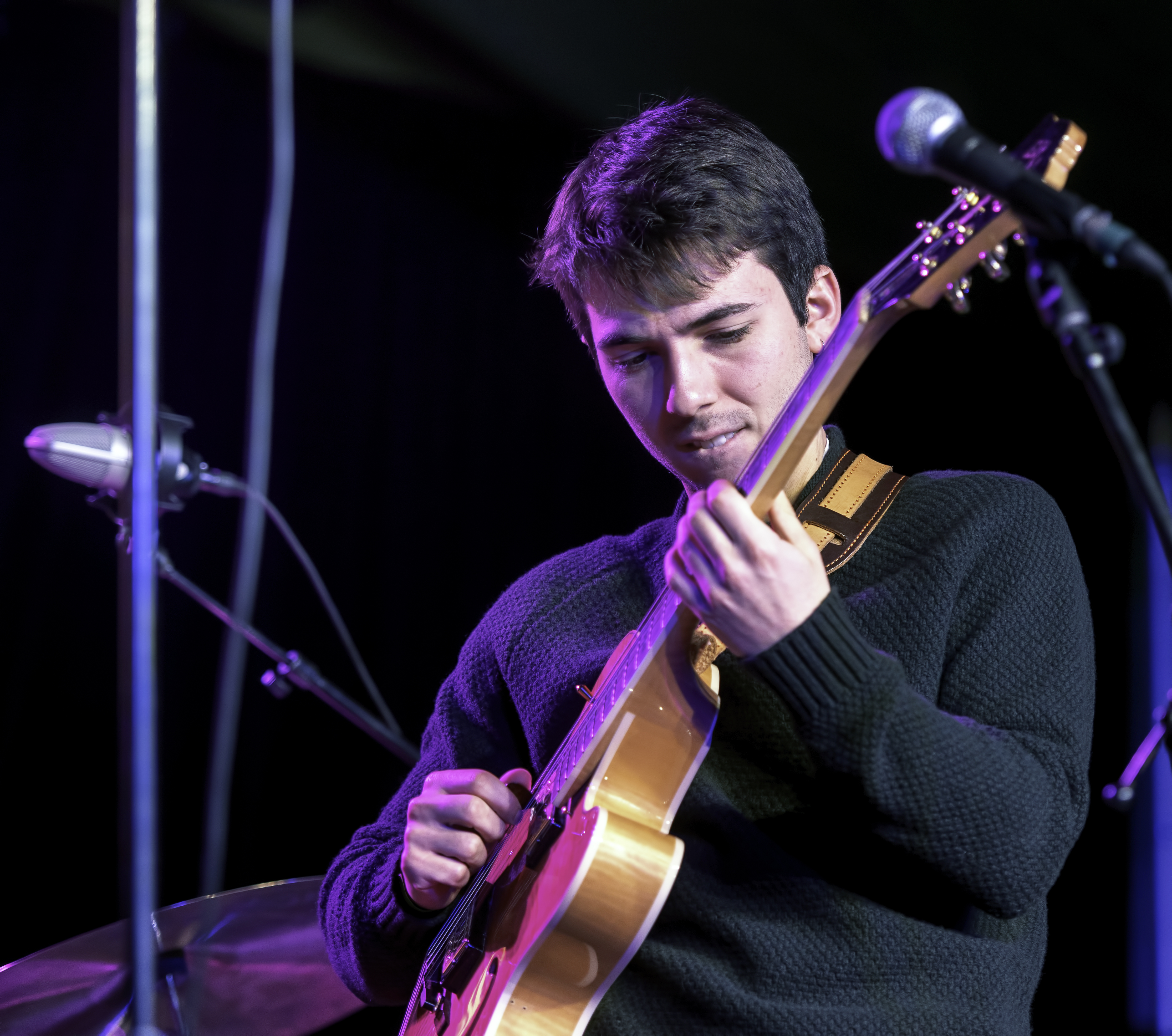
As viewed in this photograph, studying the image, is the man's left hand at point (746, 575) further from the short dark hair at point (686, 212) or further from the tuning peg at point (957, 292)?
the short dark hair at point (686, 212)

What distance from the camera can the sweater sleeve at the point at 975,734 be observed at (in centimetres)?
118

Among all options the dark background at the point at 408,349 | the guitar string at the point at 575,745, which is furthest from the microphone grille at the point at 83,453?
the guitar string at the point at 575,745

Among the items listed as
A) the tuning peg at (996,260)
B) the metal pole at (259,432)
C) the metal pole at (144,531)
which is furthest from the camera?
the tuning peg at (996,260)

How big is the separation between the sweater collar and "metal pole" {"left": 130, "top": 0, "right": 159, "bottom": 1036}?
89 centimetres

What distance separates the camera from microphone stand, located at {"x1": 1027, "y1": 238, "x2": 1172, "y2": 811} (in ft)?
2.78

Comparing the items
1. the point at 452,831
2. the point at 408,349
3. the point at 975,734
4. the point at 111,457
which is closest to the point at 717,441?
the point at 975,734

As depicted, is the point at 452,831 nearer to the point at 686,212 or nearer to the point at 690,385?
the point at 690,385

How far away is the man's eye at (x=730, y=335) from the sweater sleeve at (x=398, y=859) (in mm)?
701

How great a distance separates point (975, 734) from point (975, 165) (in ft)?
2.19

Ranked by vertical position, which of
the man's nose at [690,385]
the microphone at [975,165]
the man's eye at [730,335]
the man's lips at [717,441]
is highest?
the microphone at [975,165]

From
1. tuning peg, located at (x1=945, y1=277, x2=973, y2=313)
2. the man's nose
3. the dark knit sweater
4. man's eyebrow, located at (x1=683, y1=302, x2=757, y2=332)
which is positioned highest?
tuning peg, located at (x1=945, y1=277, x2=973, y2=313)

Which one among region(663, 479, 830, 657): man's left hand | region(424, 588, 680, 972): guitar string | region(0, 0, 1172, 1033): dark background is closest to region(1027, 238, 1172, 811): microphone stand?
region(663, 479, 830, 657): man's left hand

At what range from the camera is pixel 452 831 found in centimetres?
161

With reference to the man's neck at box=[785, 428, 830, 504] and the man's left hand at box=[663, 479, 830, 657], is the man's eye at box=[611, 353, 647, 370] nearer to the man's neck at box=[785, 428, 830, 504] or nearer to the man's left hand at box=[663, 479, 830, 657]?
the man's neck at box=[785, 428, 830, 504]
